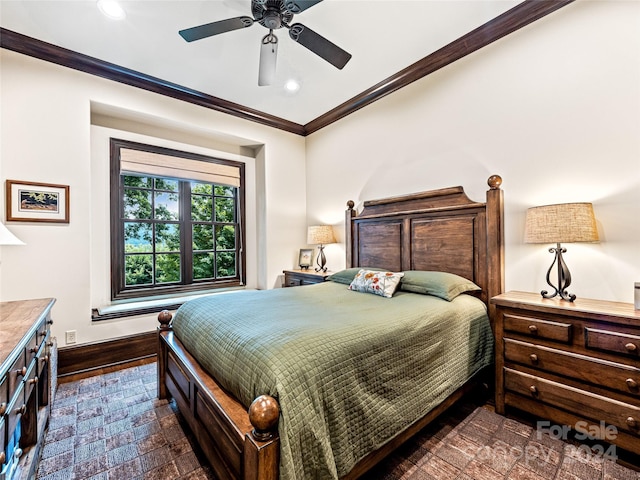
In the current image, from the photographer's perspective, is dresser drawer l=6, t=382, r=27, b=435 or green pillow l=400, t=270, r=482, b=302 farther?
green pillow l=400, t=270, r=482, b=302

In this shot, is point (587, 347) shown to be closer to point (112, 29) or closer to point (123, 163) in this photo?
point (112, 29)

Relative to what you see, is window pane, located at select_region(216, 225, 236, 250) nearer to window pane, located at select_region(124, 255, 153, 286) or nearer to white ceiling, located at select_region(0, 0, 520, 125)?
window pane, located at select_region(124, 255, 153, 286)

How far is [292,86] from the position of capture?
327cm

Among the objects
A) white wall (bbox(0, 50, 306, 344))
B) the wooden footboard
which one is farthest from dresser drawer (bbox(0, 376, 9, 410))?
white wall (bbox(0, 50, 306, 344))

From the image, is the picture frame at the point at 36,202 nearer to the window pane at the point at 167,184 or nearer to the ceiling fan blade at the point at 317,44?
the window pane at the point at 167,184

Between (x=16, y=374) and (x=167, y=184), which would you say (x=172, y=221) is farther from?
(x=16, y=374)

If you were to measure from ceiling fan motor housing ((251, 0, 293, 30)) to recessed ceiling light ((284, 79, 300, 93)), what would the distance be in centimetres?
110

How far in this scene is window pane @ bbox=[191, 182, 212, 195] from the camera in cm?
391

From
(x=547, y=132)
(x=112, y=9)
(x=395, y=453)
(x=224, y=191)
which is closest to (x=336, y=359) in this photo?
(x=395, y=453)

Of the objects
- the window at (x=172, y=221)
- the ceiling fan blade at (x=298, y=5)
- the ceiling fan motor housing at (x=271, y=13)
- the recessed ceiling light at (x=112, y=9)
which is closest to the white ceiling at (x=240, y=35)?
the recessed ceiling light at (x=112, y=9)

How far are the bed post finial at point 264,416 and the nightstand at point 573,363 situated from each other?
1757mm

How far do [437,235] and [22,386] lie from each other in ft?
9.64

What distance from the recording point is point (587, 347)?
169 cm

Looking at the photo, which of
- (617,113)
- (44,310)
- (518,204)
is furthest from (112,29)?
(617,113)
